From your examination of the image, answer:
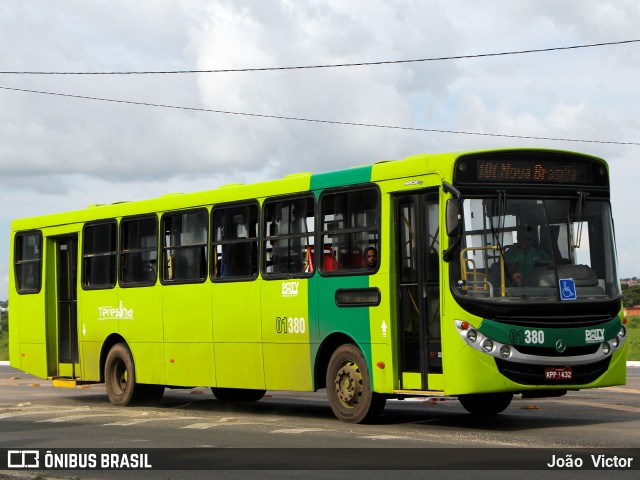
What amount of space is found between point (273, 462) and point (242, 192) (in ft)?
23.9

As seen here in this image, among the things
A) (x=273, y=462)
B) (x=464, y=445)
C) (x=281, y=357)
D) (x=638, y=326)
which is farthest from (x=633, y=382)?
(x=638, y=326)

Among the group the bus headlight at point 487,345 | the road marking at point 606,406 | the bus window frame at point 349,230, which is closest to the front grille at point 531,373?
the bus headlight at point 487,345

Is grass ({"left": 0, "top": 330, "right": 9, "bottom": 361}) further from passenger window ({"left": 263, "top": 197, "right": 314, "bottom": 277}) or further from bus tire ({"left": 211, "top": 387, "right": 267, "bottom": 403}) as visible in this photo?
passenger window ({"left": 263, "top": 197, "right": 314, "bottom": 277})

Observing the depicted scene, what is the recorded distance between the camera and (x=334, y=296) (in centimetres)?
1741

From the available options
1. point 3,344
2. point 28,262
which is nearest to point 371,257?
point 28,262

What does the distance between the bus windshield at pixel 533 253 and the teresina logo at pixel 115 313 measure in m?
7.86

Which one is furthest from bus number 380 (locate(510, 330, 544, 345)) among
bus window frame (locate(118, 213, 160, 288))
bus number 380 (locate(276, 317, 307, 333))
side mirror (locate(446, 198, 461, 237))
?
bus window frame (locate(118, 213, 160, 288))

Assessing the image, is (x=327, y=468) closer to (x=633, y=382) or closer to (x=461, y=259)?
(x=461, y=259)

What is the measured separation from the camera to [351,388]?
672 inches

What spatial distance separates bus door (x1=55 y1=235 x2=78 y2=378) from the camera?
2352 centimetres

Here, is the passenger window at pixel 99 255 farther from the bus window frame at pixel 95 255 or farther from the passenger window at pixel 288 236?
the passenger window at pixel 288 236

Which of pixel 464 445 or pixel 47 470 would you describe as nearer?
pixel 47 470

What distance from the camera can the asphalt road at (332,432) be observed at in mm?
12406

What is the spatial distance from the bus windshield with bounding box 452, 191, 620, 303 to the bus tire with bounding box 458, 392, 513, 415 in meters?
2.56
